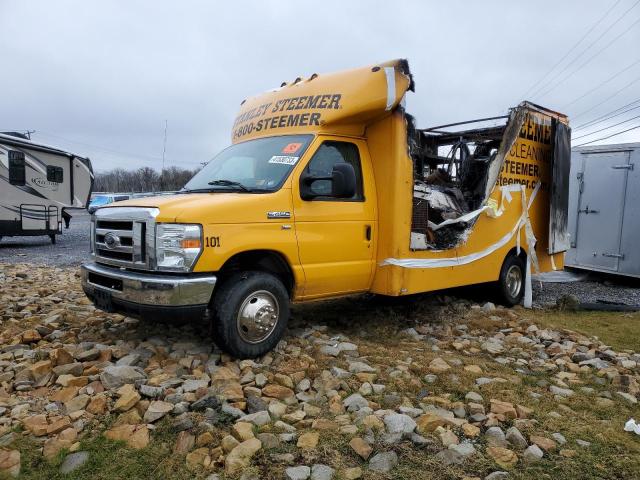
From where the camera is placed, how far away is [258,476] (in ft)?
9.31

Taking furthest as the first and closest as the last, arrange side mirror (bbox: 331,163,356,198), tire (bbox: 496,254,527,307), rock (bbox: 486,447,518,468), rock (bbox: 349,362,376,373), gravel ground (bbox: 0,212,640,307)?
gravel ground (bbox: 0,212,640,307) → tire (bbox: 496,254,527,307) → side mirror (bbox: 331,163,356,198) → rock (bbox: 349,362,376,373) → rock (bbox: 486,447,518,468)

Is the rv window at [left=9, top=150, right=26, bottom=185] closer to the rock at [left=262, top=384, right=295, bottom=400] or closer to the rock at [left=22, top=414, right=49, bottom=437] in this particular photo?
the rock at [left=22, top=414, right=49, bottom=437]

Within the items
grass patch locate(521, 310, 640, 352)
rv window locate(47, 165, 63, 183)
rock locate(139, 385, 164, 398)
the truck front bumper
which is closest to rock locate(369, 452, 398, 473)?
rock locate(139, 385, 164, 398)

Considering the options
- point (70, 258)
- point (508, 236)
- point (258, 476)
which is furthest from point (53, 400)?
point (70, 258)

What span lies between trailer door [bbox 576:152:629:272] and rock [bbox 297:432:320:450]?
8.72m

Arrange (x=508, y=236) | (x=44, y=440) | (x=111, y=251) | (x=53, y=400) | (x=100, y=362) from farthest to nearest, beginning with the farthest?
(x=508, y=236), (x=111, y=251), (x=100, y=362), (x=53, y=400), (x=44, y=440)

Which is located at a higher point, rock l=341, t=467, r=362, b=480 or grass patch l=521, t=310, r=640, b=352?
grass patch l=521, t=310, r=640, b=352

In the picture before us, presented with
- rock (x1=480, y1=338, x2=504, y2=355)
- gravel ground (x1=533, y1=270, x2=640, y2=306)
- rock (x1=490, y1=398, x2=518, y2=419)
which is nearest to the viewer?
rock (x1=490, y1=398, x2=518, y2=419)

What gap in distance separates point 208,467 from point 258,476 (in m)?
0.32

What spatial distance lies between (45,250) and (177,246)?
1186cm

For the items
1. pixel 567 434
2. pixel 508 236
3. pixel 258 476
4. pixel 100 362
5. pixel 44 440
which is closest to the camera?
pixel 258 476

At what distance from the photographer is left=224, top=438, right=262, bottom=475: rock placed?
2.89m

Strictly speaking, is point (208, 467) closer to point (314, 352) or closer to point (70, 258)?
point (314, 352)

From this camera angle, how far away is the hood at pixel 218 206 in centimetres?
417
